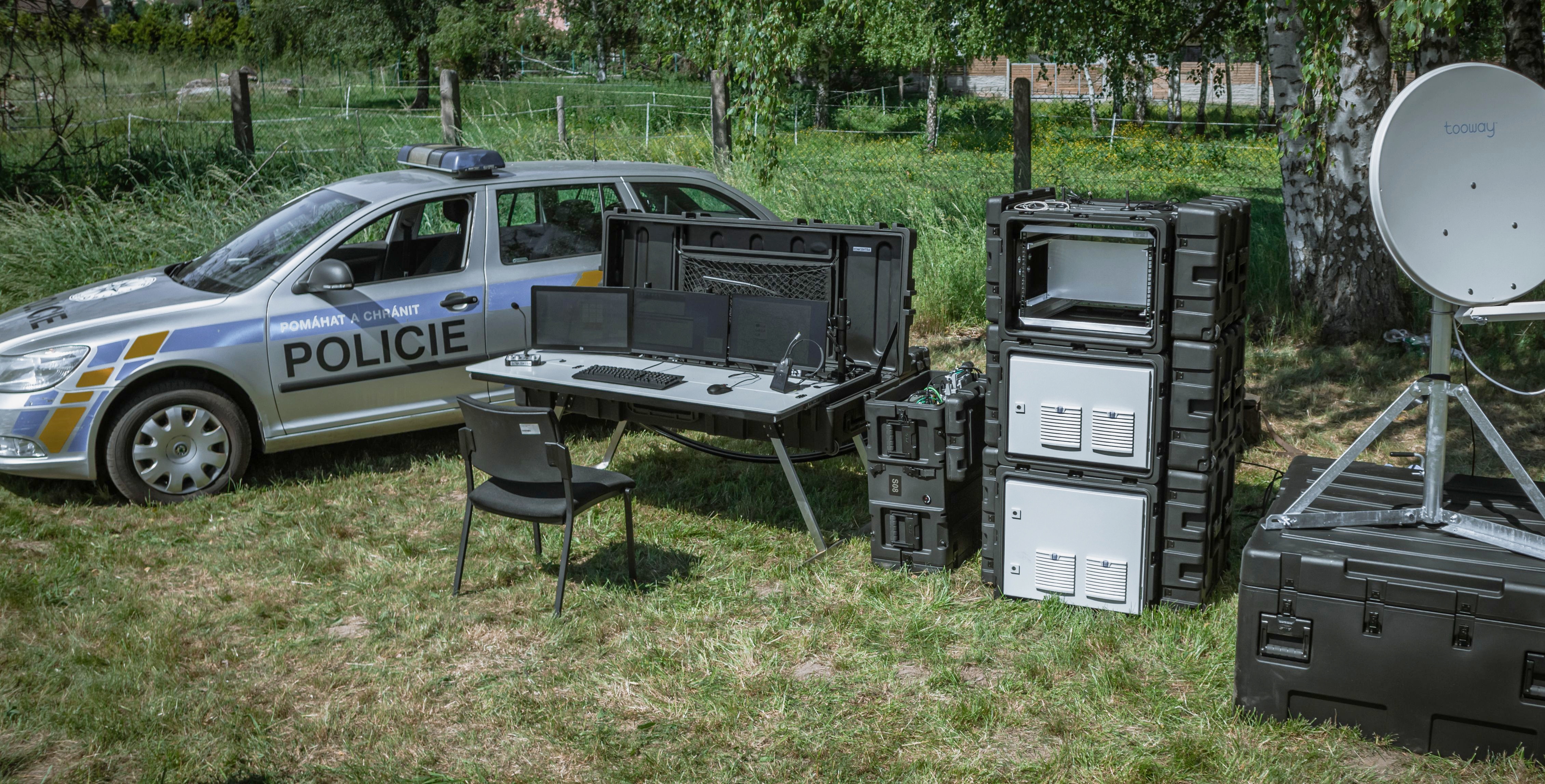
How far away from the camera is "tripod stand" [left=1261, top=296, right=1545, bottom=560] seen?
12.9 ft

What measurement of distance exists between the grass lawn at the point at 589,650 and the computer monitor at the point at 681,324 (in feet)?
2.78

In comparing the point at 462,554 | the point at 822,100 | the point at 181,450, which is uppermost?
the point at 822,100

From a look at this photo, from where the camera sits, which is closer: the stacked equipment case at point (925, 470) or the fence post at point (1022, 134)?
the stacked equipment case at point (925, 470)

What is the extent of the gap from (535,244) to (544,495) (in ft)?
8.96

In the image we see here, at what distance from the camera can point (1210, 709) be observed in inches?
169

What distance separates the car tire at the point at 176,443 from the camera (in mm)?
6391

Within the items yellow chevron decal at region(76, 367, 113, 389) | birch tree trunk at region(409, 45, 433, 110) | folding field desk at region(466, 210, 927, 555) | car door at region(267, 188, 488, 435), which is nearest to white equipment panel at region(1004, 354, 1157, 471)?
folding field desk at region(466, 210, 927, 555)

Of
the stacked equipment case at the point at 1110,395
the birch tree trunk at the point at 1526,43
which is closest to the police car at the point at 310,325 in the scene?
the stacked equipment case at the point at 1110,395

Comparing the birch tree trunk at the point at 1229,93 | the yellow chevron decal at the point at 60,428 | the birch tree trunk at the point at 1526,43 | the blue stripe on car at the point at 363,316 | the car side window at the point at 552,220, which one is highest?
the birch tree trunk at the point at 1229,93

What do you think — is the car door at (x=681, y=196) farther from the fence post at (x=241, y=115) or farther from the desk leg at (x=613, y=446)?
the fence post at (x=241, y=115)

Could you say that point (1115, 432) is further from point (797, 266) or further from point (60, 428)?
point (60, 428)

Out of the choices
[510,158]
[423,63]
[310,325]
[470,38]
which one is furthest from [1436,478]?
[423,63]

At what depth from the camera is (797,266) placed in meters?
6.51

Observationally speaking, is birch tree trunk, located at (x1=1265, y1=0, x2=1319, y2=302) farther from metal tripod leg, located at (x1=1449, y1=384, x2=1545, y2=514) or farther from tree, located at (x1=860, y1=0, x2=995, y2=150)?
metal tripod leg, located at (x1=1449, y1=384, x2=1545, y2=514)
